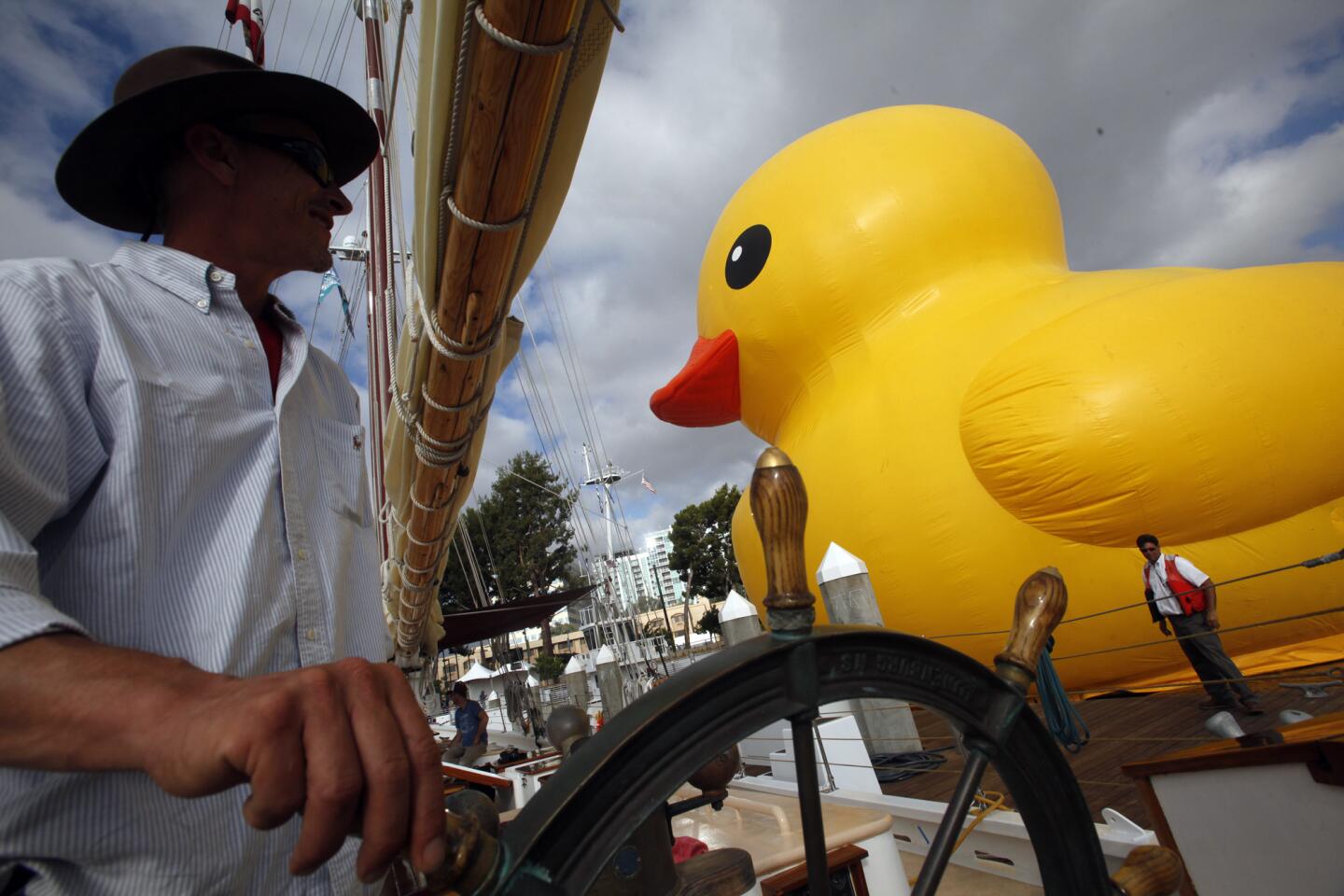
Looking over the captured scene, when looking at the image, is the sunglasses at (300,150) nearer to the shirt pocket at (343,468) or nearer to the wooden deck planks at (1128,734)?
the shirt pocket at (343,468)

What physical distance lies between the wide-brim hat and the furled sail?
1.01 ft

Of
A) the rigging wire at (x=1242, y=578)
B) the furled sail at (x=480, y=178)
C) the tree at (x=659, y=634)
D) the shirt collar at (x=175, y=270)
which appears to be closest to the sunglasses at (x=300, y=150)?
the shirt collar at (x=175, y=270)

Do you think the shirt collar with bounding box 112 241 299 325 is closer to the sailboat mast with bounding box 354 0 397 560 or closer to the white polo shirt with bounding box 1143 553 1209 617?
the white polo shirt with bounding box 1143 553 1209 617

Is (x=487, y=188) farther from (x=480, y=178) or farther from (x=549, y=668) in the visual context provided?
(x=549, y=668)

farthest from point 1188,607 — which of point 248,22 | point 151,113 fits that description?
point 248,22

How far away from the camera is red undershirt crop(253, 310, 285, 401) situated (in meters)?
1.00

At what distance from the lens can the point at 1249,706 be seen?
3.84 metres

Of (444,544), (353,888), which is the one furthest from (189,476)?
(444,544)

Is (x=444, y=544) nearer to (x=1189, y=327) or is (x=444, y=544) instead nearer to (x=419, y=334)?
(x=419, y=334)

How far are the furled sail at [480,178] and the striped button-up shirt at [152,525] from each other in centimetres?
64

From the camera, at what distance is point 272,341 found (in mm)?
1045

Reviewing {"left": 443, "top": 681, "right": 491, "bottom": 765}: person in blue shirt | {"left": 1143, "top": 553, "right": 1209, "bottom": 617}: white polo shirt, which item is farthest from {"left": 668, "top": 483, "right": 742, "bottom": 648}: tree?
{"left": 1143, "top": 553, "right": 1209, "bottom": 617}: white polo shirt

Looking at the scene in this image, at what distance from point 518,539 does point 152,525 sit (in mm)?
25246

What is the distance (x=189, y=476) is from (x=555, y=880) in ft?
1.87
